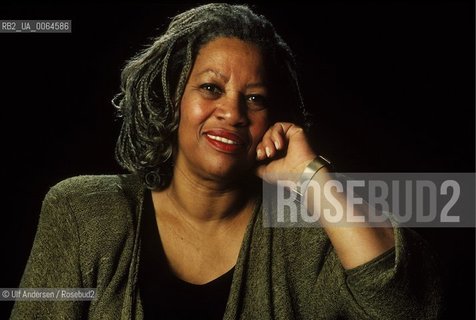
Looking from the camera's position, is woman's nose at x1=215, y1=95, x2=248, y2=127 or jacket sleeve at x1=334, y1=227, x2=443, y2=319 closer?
jacket sleeve at x1=334, y1=227, x2=443, y2=319

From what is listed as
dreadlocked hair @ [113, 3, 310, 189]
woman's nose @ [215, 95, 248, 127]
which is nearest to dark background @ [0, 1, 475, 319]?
dreadlocked hair @ [113, 3, 310, 189]

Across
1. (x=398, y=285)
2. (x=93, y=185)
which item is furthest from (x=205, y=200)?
(x=398, y=285)

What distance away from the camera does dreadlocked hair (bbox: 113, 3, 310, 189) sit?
166cm

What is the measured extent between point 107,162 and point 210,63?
0.72 metres

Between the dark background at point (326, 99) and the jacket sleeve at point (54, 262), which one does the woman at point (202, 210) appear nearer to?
the jacket sleeve at point (54, 262)

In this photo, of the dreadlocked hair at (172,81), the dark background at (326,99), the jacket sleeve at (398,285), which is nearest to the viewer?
the jacket sleeve at (398,285)

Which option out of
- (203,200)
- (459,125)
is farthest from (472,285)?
(203,200)

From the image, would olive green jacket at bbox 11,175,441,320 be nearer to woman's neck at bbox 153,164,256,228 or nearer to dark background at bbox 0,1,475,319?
woman's neck at bbox 153,164,256,228

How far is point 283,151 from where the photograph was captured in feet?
5.42

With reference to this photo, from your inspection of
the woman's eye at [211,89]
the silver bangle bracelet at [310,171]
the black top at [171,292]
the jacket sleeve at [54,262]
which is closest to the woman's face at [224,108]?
the woman's eye at [211,89]

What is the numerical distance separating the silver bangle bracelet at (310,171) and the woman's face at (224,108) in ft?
0.54

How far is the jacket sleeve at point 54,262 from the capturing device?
1.59 meters

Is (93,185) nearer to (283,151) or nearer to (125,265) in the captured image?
(125,265)

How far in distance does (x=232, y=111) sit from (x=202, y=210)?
0.36 m
